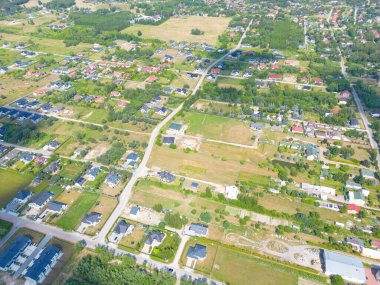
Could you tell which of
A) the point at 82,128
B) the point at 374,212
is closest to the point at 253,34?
the point at 82,128

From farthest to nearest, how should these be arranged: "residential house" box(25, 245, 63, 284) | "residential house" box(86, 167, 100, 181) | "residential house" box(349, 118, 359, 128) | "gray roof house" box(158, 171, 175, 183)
Answer: "residential house" box(349, 118, 359, 128) < "residential house" box(86, 167, 100, 181) < "gray roof house" box(158, 171, 175, 183) < "residential house" box(25, 245, 63, 284)

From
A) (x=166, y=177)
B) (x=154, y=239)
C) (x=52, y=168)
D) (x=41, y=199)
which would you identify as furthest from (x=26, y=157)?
(x=154, y=239)

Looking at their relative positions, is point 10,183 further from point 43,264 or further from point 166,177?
point 166,177

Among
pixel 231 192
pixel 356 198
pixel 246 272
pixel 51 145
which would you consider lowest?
pixel 51 145

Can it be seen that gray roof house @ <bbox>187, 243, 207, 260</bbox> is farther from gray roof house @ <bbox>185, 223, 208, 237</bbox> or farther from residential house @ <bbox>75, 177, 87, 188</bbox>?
residential house @ <bbox>75, 177, 87, 188</bbox>

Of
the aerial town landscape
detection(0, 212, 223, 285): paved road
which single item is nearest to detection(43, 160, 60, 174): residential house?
the aerial town landscape

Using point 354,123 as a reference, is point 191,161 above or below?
below

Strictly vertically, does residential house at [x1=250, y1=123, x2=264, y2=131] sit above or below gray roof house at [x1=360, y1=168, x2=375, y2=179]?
below
